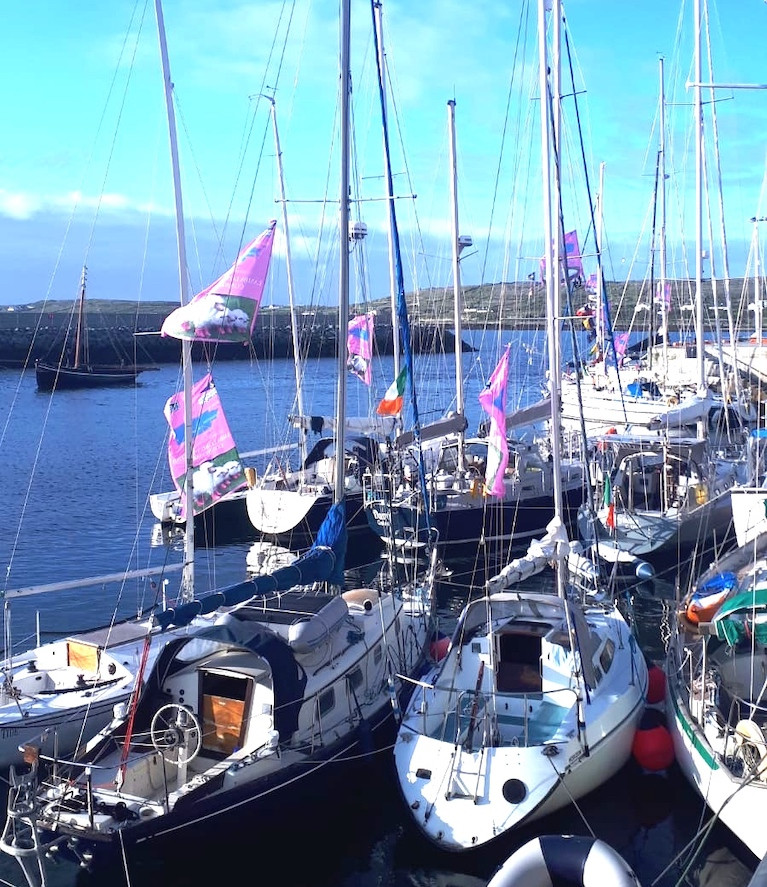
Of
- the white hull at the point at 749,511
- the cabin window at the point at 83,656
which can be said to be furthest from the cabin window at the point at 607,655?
the cabin window at the point at 83,656

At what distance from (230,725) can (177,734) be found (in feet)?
2.74

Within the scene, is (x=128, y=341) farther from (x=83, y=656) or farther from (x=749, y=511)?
(x=83, y=656)

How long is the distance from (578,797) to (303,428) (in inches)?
880

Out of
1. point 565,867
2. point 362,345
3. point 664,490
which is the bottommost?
point 565,867

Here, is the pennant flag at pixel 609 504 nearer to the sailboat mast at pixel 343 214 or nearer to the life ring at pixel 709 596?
the life ring at pixel 709 596

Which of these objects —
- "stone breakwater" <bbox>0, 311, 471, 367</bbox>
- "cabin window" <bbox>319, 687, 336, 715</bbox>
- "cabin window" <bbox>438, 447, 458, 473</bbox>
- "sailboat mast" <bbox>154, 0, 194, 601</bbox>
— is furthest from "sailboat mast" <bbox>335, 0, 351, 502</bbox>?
"stone breakwater" <bbox>0, 311, 471, 367</bbox>

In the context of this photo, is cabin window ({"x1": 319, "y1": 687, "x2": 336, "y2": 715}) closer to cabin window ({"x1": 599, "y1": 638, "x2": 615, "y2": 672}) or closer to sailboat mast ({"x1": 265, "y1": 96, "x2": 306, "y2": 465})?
cabin window ({"x1": 599, "y1": 638, "x2": 615, "y2": 672})

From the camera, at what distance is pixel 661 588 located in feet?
83.8

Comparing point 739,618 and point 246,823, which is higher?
point 739,618

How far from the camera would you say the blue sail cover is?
A: 50.0 ft

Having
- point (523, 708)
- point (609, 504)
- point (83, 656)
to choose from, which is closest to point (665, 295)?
point (609, 504)

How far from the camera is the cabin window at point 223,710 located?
14.1 metres

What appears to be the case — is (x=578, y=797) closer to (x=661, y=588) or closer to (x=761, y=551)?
(x=761, y=551)

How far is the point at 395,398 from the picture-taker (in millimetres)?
25172
